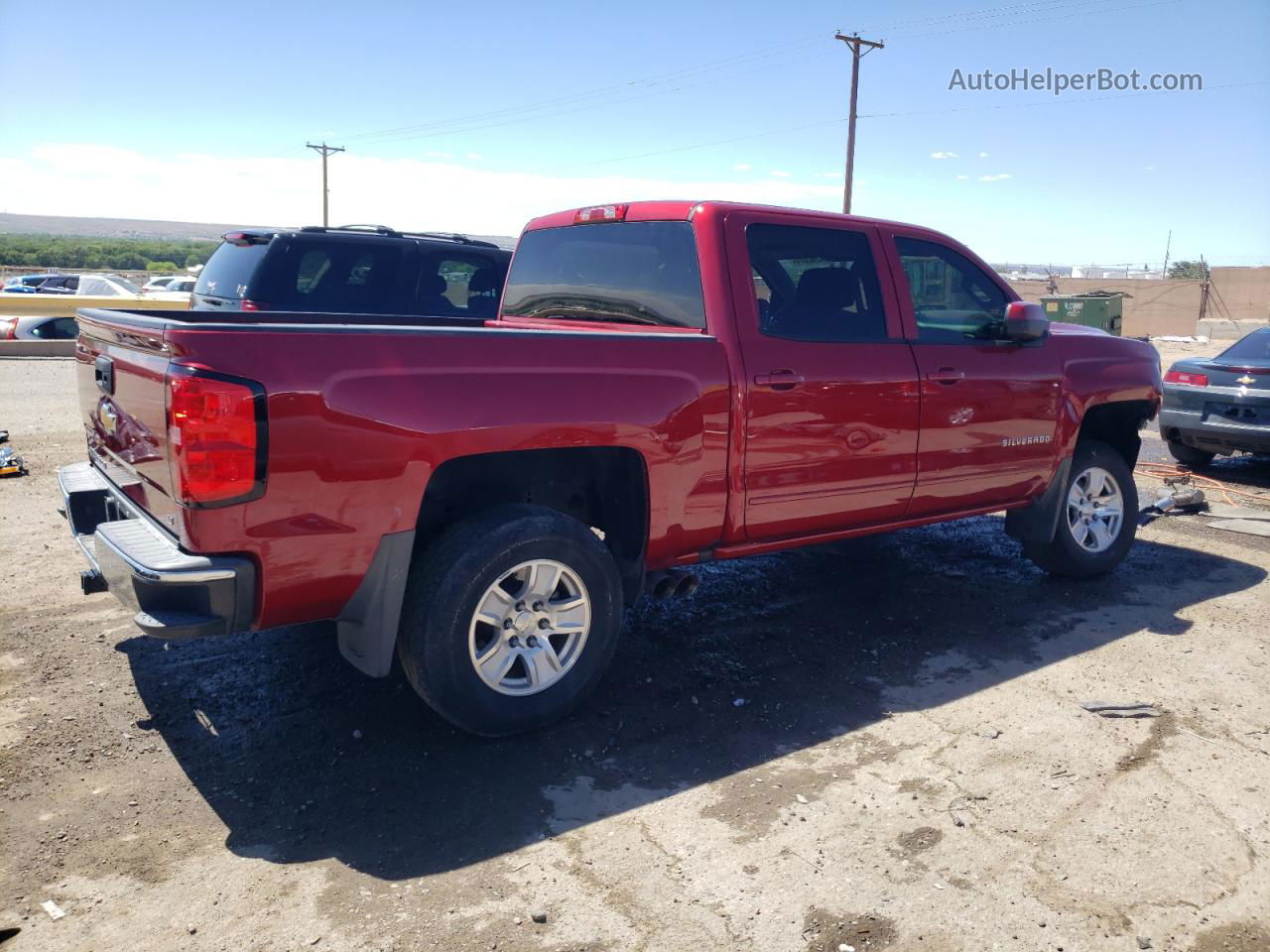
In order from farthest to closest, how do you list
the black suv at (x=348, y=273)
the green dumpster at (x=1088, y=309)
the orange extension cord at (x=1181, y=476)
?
the green dumpster at (x=1088, y=309), the orange extension cord at (x=1181, y=476), the black suv at (x=348, y=273)

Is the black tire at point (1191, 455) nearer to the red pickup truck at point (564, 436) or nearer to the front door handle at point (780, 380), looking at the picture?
the red pickup truck at point (564, 436)

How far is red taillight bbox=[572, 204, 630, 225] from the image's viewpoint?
463 cm

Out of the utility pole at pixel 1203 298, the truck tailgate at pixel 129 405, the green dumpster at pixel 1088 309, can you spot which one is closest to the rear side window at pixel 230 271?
the truck tailgate at pixel 129 405

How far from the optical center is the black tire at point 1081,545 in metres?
5.68

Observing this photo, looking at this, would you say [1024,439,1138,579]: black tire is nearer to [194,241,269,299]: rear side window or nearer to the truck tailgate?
the truck tailgate

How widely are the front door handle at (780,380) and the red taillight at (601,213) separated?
3.68ft

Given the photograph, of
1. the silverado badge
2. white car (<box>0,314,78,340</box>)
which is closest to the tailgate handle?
the silverado badge

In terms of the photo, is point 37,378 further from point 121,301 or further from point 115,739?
point 115,739

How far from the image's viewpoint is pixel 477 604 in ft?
11.4

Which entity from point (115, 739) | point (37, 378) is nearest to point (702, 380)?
point (115, 739)

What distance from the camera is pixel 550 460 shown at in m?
3.90

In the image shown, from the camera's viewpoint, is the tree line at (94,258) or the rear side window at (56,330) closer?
the rear side window at (56,330)

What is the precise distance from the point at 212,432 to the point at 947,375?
3386 millimetres

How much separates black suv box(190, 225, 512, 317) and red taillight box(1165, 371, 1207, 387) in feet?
21.1
